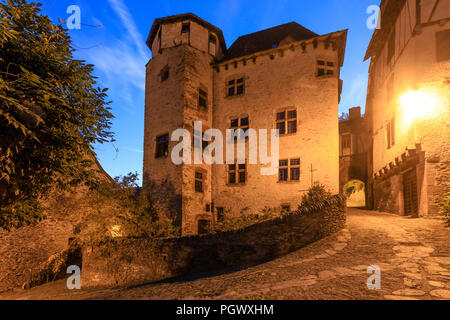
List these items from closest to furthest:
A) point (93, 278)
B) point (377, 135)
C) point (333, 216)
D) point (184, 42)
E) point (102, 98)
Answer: point (102, 98) → point (333, 216) → point (93, 278) → point (184, 42) → point (377, 135)

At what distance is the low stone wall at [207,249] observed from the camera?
283 inches

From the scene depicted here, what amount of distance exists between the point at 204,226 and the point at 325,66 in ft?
35.4

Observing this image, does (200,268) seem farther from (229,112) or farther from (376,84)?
(376,84)

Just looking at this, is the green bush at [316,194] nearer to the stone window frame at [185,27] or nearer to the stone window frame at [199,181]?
the stone window frame at [199,181]

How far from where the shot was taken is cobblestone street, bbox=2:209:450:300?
12.5 feet

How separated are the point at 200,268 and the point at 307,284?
4723 mm

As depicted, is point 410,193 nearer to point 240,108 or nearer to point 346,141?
point 240,108

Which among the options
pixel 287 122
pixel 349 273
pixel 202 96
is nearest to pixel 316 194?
pixel 287 122

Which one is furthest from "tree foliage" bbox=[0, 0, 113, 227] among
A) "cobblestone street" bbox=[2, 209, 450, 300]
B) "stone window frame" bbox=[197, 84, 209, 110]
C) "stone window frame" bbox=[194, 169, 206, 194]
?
"stone window frame" bbox=[197, 84, 209, 110]

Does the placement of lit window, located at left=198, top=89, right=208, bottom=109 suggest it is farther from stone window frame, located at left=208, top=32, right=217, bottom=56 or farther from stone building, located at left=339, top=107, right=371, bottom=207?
stone building, located at left=339, top=107, right=371, bottom=207

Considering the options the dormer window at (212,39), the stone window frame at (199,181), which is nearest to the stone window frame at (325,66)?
the dormer window at (212,39)

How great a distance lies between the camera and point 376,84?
16609 mm

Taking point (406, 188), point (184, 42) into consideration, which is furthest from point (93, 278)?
point (406, 188)

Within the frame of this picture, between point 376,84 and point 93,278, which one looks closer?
point 93,278
